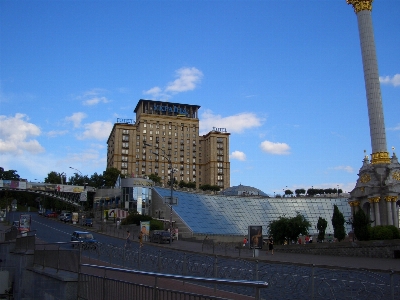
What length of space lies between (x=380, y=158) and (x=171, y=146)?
11180 centimetres

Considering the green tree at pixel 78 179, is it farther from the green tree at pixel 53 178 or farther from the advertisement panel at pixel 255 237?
the advertisement panel at pixel 255 237

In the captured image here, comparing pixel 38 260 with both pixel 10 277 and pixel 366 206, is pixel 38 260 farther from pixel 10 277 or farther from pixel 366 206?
pixel 366 206

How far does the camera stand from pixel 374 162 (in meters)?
54.4

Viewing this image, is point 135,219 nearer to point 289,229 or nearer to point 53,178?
point 289,229

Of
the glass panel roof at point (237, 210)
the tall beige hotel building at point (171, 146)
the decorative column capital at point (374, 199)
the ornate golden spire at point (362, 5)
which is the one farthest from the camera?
the tall beige hotel building at point (171, 146)

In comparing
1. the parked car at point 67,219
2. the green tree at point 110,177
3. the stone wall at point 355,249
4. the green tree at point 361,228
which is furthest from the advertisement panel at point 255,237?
the green tree at point 110,177

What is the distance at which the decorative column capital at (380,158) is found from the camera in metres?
53.7

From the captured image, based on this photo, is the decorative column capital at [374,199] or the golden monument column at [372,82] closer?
the decorative column capital at [374,199]

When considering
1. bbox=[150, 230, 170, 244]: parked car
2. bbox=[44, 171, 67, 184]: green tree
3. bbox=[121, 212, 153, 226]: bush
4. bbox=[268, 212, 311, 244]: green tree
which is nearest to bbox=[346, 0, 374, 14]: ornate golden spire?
bbox=[268, 212, 311, 244]: green tree

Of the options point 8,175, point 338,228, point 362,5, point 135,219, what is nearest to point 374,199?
point 338,228

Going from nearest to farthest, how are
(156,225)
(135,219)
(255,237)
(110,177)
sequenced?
(255,237)
(156,225)
(135,219)
(110,177)

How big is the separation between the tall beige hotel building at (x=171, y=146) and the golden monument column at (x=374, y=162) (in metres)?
104

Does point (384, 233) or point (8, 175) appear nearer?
point (384, 233)

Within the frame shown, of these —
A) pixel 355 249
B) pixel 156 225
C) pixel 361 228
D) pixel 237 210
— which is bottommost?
pixel 355 249
